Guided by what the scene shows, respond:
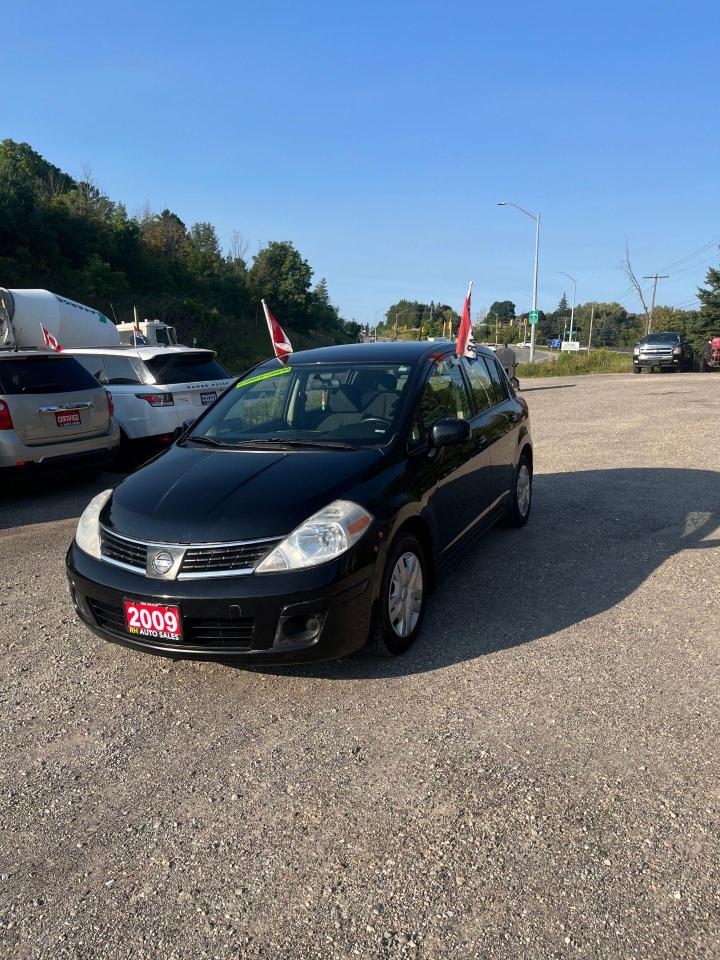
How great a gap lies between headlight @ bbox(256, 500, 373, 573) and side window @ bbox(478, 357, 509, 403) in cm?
286

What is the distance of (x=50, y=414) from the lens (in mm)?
7527

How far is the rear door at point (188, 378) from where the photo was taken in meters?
9.09

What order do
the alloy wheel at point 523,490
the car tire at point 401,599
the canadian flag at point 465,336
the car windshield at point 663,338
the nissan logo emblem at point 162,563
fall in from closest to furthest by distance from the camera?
the nissan logo emblem at point 162,563 < the car tire at point 401,599 < the canadian flag at point 465,336 < the alloy wheel at point 523,490 < the car windshield at point 663,338

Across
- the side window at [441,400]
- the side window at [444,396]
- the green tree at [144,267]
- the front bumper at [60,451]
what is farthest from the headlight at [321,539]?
the green tree at [144,267]

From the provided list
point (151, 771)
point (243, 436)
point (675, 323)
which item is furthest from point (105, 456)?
point (675, 323)

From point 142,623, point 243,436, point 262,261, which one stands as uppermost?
point 262,261

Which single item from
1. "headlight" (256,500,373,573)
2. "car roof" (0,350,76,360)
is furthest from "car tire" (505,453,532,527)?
"car roof" (0,350,76,360)

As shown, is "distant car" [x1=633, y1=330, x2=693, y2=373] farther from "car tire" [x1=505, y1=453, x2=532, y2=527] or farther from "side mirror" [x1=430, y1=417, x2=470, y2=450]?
"side mirror" [x1=430, y1=417, x2=470, y2=450]

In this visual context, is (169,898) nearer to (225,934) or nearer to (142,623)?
(225,934)

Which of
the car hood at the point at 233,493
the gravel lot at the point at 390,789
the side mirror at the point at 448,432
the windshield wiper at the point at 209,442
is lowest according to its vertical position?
the gravel lot at the point at 390,789

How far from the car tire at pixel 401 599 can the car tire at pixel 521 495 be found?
2.27 m

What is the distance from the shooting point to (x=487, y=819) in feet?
8.69

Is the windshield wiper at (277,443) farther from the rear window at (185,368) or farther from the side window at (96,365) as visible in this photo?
the side window at (96,365)

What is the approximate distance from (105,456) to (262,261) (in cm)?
5736
